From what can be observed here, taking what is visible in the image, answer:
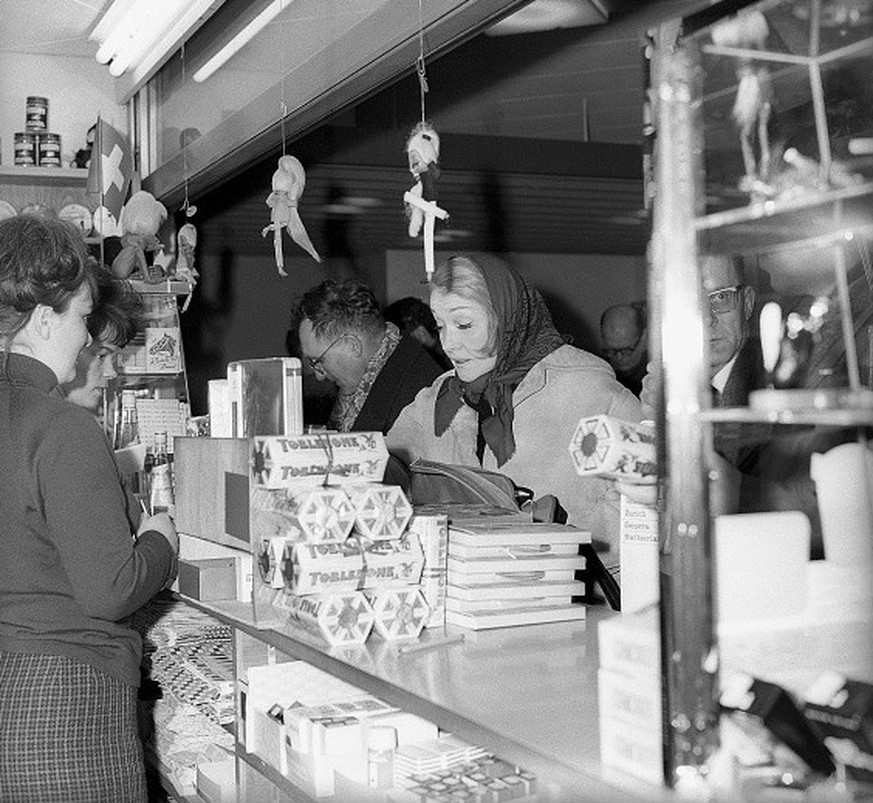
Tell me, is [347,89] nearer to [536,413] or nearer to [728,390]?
[536,413]

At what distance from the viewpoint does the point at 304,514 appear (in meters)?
2.25

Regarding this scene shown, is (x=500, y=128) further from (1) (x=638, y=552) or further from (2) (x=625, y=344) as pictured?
(1) (x=638, y=552)

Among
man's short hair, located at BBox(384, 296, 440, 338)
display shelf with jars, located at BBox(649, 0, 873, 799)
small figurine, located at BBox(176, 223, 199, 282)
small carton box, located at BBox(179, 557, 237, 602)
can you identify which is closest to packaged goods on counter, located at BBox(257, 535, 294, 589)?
small carton box, located at BBox(179, 557, 237, 602)

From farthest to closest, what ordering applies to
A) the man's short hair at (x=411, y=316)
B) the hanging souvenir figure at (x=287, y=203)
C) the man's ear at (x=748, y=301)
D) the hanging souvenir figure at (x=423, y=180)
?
1. the man's short hair at (x=411, y=316)
2. the hanging souvenir figure at (x=287, y=203)
3. the hanging souvenir figure at (x=423, y=180)
4. the man's ear at (x=748, y=301)

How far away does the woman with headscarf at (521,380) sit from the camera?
332 centimetres

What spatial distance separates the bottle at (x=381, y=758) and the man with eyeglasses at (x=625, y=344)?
417 cm

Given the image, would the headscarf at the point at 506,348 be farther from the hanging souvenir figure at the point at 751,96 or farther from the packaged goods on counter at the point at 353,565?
the hanging souvenir figure at the point at 751,96

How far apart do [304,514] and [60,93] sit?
4264mm

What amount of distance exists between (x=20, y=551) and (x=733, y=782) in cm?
159

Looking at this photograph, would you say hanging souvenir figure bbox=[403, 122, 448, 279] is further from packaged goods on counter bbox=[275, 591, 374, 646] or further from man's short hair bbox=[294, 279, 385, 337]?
man's short hair bbox=[294, 279, 385, 337]

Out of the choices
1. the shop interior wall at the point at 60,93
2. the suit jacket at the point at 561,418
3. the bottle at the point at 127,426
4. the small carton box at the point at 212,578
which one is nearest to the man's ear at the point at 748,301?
the suit jacket at the point at 561,418

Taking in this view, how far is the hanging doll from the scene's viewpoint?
2.77m

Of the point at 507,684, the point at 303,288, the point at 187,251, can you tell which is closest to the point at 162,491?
the point at 187,251

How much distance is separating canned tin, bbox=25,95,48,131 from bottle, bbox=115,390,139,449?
1582mm
